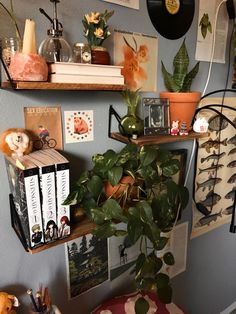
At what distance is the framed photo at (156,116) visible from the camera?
88 cm

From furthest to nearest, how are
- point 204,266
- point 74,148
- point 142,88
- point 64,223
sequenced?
point 204,266, point 142,88, point 74,148, point 64,223

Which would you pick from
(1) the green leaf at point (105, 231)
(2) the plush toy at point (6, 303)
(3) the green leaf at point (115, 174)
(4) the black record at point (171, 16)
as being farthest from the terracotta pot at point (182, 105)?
(2) the plush toy at point (6, 303)

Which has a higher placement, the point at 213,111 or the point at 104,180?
the point at 213,111

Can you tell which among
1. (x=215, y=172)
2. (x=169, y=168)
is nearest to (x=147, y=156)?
(x=169, y=168)

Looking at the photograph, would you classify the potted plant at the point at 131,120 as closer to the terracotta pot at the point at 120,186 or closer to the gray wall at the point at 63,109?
the gray wall at the point at 63,109

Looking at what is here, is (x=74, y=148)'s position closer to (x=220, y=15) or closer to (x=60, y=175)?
(x=60, y=175)

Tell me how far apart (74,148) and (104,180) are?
177mm

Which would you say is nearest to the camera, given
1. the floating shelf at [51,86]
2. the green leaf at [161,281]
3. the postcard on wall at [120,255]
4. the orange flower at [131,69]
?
the floating shelf at [51,86]

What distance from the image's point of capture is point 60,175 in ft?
2.21

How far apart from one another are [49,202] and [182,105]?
598mm

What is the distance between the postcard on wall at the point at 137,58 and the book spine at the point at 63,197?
42 cm

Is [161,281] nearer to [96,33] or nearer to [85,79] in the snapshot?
[85,79]

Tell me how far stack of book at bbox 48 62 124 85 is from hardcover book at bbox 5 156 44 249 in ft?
0.76

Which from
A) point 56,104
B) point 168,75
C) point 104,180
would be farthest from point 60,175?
point 168,75
